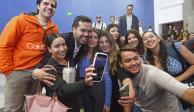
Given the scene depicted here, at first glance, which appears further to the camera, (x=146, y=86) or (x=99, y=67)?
(x=146, y=86)

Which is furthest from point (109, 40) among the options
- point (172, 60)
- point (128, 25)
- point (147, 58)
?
point (128, 25)

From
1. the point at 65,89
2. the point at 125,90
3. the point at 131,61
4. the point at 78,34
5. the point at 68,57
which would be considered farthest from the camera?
the point at 78,34

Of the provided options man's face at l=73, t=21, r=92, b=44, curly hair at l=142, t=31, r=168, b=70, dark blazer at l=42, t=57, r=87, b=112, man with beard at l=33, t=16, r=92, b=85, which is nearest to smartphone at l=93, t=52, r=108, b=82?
dark blazer at l=42, t=57, r=87, b=112

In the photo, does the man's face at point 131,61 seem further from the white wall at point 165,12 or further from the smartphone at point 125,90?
the white wall at point 165,12

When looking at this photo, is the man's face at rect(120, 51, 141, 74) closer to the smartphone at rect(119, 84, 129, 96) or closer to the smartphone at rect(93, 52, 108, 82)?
the smartphone at rect(93, 52, 108, 82)

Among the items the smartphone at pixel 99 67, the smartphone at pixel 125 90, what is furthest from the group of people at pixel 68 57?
the smartphone at pixel 125 90

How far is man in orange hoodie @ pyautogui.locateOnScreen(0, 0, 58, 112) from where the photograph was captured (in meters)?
3.26

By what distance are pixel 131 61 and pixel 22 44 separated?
4.21 feet

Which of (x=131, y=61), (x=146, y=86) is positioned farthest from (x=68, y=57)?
(x=146, y=86)

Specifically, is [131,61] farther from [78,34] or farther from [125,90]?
[78,34]

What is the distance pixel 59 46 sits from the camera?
2844mm

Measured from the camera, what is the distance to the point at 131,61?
2596mm

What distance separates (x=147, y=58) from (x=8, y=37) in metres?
1.57

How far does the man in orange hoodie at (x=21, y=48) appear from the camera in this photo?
3.26 meters
